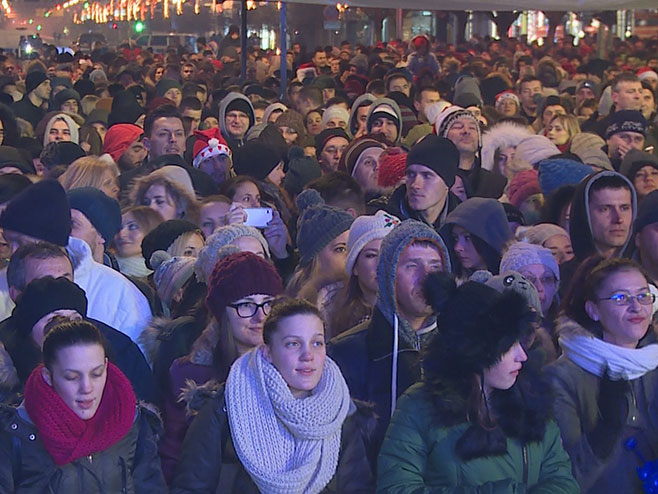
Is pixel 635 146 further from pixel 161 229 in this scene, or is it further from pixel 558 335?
pixel 558 335

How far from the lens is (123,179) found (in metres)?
8.68

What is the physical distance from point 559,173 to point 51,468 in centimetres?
472

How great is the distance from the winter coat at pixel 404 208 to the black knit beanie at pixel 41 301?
2962 mm

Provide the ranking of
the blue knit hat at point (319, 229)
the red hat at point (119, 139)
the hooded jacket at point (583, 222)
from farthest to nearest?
1. the red hat at point (119, 139)
2. the hooded jacket at point (583, 222)
3. the blue knit hat at point (319, 229)

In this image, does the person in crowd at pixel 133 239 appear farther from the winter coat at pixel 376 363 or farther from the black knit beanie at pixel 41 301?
the winter coat at pixel 376 363

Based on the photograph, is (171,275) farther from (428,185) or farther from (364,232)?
(428,185)

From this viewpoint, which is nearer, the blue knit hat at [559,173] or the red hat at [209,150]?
the blue knit hat at [559,173]

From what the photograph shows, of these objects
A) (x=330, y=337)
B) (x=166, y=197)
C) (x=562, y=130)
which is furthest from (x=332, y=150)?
(x=330, y=337)

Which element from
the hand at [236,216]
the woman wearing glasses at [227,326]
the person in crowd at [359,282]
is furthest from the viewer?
the hand at [236,216]

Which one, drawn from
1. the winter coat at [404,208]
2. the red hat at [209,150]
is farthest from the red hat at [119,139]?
the winter coat at [404,208]

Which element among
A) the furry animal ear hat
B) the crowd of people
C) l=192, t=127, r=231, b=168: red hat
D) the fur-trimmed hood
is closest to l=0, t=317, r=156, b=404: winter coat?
the crowd of people

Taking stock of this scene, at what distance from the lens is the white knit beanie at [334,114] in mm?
13188

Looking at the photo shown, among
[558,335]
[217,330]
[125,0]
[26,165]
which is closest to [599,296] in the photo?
[558,335]

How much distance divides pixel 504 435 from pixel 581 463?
653 mm
